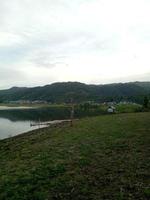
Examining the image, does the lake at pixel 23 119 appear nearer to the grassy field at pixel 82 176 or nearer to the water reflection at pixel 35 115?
the water reflection at pixel 35 115

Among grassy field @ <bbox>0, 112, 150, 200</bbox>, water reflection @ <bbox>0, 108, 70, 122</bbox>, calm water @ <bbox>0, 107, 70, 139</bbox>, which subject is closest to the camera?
grassy field @ <bbox>0, 112, 150, 200</bbox>

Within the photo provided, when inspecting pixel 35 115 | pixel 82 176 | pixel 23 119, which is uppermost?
pixel 82 176

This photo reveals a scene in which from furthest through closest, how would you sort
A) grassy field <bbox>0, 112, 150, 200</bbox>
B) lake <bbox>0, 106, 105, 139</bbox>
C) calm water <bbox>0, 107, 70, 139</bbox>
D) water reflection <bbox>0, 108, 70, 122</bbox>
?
water reflection <bbox>0, 108, 70, 122</bbox> < lake <bbox>0, 106, 105, 139</bbox> < calm water <bbox>0, 107, 70, 139</bbox> < grassy field <bbox>0, 112, 150, 200</bbox>

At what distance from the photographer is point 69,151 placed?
17031 millimetres

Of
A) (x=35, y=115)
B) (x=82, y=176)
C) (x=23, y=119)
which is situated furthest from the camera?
(x=35, y=115)

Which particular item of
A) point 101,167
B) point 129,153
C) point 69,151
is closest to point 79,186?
point 101,167

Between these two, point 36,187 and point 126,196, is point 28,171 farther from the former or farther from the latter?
point 126,196

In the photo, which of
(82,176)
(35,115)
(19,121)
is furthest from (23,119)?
(82,176)

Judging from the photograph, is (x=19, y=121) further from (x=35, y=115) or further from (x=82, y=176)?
(x=82, y=176)

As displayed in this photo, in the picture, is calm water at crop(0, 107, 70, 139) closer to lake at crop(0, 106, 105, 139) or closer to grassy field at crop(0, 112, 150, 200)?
lake at crop(0, 106, 105, 139)

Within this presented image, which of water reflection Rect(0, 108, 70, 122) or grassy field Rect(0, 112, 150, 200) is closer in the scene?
grassy field Rect(0, 112, 150, 200)

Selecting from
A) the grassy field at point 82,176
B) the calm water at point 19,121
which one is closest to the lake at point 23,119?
the calm water at point 19,121

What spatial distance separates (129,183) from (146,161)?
3.09 metres

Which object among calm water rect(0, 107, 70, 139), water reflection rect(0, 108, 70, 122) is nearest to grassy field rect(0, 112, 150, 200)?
calm water rect(0, 107, 70, 139)
